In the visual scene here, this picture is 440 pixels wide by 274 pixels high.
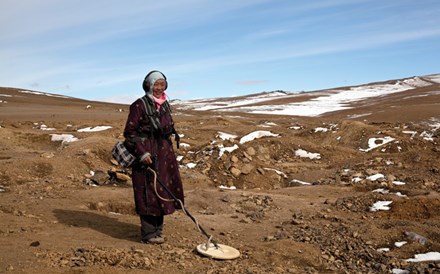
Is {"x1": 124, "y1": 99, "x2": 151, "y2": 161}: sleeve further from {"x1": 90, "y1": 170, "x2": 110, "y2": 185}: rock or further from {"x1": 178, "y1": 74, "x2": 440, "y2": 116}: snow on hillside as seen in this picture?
{"x1": 178, "y1": 74, "x2": 440, "y2": 116}: snow on hillside

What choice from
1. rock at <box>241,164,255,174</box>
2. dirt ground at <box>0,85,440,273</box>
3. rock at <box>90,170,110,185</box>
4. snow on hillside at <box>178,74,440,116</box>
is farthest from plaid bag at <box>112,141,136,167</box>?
snow on hillside at <box>178,74,440,116</box>

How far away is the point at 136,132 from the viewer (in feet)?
18.6

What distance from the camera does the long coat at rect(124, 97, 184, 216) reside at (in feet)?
18.5

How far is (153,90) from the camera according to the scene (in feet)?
18.7

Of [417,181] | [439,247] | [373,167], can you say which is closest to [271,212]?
[439,247]

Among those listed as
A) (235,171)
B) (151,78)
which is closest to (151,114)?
(151,78)

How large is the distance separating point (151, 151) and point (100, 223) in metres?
1.67

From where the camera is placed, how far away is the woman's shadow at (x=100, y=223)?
6180mm

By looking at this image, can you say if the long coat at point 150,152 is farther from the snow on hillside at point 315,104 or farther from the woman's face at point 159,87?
the snow on hillside at point 315,104

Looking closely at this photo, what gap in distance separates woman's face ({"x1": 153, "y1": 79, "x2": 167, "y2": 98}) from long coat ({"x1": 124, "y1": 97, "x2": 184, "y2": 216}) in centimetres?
12

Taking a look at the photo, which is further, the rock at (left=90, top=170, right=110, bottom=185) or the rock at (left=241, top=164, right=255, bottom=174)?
the rock at (left=241, top=164, right=255, bottom=174)

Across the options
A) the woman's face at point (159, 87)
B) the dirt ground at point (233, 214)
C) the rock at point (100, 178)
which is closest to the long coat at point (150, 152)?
the woman's face at point (159, 87)

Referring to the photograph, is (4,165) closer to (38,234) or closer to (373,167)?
(38,234)

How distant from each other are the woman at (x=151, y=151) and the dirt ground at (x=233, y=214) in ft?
1.14
